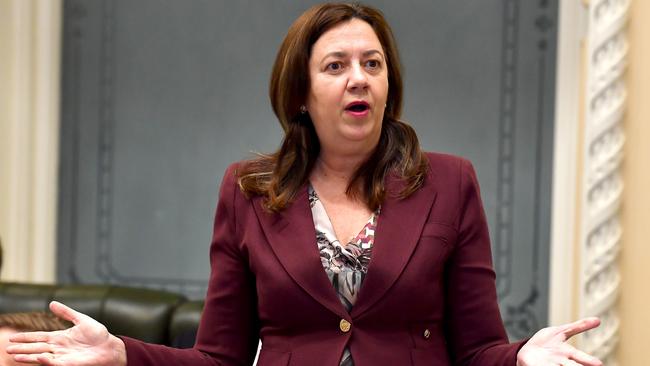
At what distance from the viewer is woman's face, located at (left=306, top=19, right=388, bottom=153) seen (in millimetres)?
1850

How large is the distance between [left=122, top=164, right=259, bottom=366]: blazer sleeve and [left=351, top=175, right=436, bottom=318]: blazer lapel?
24cm

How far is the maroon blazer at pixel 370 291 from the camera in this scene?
1.77 metres

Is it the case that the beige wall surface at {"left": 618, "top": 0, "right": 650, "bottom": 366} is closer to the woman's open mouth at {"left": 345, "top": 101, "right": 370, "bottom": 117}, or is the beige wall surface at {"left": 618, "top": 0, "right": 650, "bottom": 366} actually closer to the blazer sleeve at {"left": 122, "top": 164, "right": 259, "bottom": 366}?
the woman's open mouth at {"left": 345, "top": 101, "right": 370, "bottom": 117}

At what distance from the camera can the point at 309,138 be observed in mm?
2004

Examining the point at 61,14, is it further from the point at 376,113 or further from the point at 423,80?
the point at 376,113

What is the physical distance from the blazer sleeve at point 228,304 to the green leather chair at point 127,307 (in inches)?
32.4

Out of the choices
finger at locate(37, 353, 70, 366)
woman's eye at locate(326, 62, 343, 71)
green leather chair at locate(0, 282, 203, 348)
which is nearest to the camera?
finger at locate(37, 353, 70, 366)

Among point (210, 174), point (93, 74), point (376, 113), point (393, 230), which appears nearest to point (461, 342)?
point (393, 230)

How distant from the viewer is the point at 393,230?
1.81 m

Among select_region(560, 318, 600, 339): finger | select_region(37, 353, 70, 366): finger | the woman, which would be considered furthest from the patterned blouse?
select_region(37, 353, 70, 366): finger

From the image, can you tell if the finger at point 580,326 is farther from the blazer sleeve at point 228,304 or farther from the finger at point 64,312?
the finger at point 64,312

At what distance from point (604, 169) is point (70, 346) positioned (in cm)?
162

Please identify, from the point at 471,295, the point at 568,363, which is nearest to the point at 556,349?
the point at 568,363

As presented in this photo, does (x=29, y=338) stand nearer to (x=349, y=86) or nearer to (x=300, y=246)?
(x=300, y=246)
